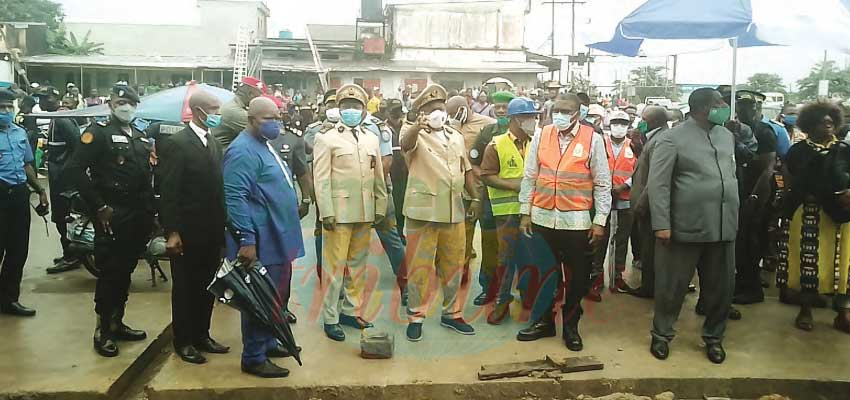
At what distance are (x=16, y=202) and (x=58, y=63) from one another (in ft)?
81.5

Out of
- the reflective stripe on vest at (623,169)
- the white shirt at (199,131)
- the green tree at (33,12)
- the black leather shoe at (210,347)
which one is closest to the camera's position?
the white shirt at (199,131)

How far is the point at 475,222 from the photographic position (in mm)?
6207

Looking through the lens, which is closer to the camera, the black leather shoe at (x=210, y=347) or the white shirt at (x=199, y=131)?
the white shirt at (x=199, y=131)

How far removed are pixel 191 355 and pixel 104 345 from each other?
646 mm

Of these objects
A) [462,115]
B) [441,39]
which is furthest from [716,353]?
[441,39]

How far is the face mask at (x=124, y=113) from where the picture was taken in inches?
197

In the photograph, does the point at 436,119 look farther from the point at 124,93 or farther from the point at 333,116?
the point at 124,93

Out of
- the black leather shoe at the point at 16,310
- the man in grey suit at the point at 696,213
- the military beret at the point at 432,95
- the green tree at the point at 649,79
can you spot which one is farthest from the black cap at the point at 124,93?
the green tree at the point at 649,79

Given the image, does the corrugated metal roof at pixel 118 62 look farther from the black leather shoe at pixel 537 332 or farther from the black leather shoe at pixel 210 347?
the black leather shoe at pixel 537 332

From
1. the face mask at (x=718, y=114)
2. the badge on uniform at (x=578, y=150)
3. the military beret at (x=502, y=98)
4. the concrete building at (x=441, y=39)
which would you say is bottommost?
the badge on uniform at (x=578, y=150)

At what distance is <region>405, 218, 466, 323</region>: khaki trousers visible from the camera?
512 centimetres

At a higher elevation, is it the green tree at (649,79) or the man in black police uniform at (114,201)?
the green tree at (649,79)

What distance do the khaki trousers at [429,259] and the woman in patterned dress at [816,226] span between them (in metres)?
2.73

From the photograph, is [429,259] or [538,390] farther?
[429,259]
